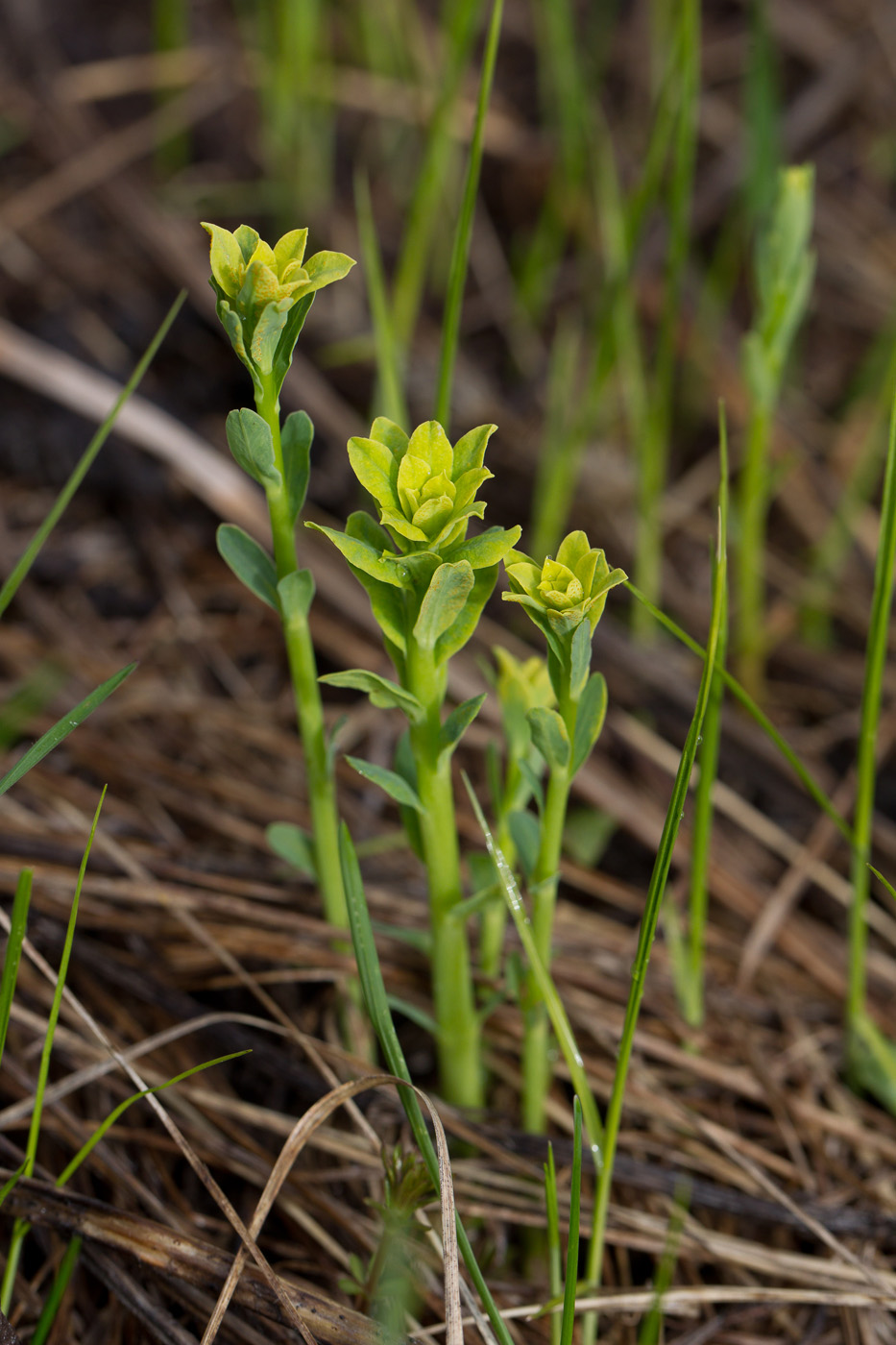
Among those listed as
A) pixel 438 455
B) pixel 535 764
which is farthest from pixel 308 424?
pixel 535 764

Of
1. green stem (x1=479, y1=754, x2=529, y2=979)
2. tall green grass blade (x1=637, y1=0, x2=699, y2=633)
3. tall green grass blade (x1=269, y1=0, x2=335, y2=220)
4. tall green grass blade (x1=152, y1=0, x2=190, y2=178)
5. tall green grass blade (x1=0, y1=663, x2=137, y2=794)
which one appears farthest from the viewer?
tall green grass blade (x1=152, y1=0, x2=190, y2=178)

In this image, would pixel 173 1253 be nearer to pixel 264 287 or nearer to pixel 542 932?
pixel 542 932

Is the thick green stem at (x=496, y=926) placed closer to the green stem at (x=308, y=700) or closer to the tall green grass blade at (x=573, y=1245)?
the green stem at (x=308, y=700)

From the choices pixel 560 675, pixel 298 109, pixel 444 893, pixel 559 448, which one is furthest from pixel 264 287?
pixel 298 109

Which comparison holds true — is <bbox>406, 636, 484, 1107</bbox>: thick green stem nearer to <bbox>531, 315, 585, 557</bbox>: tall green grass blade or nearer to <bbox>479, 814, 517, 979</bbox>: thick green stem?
<bbox>479, 814, 517, 979</bbox>: thick green stem

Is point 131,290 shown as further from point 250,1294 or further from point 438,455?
point 250,1294

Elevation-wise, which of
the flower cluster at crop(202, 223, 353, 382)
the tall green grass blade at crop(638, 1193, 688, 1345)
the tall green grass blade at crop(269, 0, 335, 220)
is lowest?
the tall green grass blade at crop(638, 1193, 688, 1345)

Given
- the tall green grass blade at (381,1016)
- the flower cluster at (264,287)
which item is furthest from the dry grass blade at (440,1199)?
the flower cluster at (264,287)

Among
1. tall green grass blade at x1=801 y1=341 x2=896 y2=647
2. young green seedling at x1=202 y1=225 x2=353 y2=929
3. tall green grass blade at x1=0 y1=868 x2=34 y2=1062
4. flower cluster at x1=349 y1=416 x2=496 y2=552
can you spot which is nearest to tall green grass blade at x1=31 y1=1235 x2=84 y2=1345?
tall green grass blade at x1=0 y1=868 x2=34 y2=1062
